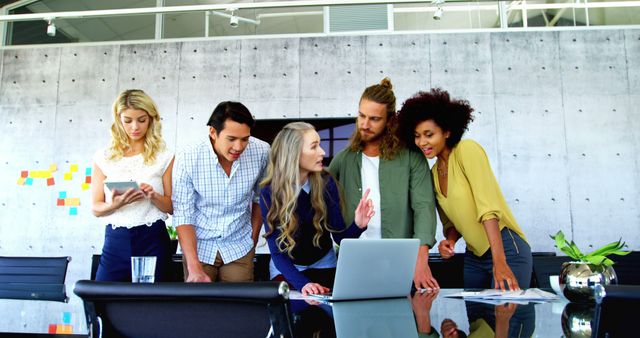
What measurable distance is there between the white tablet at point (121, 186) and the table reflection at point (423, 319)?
84cm

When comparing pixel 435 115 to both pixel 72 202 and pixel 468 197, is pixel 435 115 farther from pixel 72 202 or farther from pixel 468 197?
pixel 72 202

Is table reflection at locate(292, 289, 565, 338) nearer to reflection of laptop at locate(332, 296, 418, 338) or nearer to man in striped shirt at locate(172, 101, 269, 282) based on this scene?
reflection of laptop at locate(332, 296, 418, 338)

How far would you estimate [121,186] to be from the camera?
1.96 metres

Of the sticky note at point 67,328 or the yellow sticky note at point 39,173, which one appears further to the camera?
the yellow sticky note at point 39,173

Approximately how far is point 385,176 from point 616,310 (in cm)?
153

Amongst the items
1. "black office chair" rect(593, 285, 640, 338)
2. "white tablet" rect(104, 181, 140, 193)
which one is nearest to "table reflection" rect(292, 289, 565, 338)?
"black office chair" rect(593, 285, 640, 338)

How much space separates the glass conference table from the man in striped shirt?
635mm

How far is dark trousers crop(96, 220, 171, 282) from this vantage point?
200cm

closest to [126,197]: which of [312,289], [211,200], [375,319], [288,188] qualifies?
[211,200]

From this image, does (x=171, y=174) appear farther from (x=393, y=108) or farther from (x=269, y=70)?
(x=269, y=70)

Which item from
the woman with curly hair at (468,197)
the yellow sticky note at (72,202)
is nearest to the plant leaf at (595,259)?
the woman with curly hair at (468,197)

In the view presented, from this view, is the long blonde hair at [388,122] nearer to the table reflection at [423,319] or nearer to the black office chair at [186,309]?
the table reflection at [423,319]

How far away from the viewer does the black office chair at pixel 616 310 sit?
0.72m

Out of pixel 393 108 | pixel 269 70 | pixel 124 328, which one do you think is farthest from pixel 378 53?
pixel 124 328
